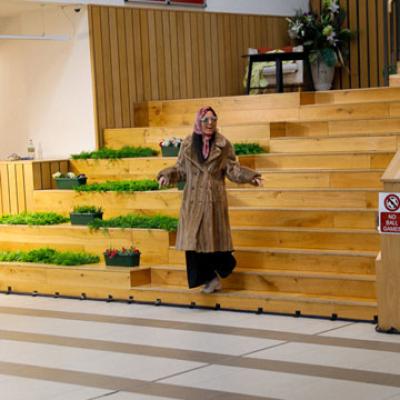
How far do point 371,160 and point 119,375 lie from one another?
12.3 feet

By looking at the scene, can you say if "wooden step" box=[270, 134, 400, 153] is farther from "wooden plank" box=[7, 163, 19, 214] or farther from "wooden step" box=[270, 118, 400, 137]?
"wooden plank" box=[7, 163, 19, 214]

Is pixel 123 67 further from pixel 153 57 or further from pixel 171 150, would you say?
pixel 171 150

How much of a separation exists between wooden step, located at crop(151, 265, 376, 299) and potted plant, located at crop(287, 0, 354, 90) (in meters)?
4.78

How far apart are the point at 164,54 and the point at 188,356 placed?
237 inches

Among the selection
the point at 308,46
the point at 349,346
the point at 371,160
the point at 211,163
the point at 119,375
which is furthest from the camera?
the point at 308,46

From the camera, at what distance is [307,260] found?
8234mm

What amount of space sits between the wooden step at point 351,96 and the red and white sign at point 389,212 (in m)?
3.38

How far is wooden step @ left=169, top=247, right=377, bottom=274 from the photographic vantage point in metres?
7.96

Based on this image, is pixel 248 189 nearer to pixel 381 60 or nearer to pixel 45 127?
pixel 45 127

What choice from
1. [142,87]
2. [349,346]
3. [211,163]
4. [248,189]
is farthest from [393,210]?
[142,87]

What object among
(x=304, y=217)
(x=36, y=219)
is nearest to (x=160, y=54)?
(x=36, y=219)

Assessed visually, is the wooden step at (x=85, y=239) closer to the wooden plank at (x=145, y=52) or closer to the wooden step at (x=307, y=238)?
the wooden step at (x=307, y=238)

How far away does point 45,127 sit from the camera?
12047 mm

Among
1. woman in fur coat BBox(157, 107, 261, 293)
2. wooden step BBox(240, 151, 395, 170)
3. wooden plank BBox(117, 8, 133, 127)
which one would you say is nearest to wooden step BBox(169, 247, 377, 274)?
woman in fur coat BBox(157, 107, 261, 293)
